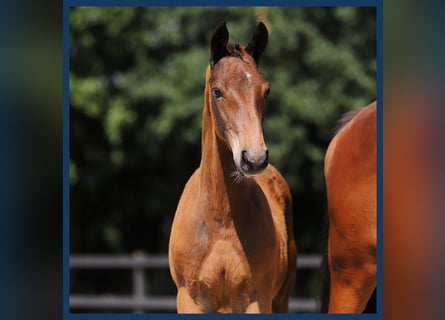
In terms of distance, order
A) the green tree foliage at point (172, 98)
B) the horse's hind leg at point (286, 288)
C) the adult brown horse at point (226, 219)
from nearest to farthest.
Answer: the adult brown horse at point (226, 219), the horse's hind leg at point (286, 288), the green tree foliage at point (172, 98)

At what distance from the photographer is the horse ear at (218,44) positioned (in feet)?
10.7

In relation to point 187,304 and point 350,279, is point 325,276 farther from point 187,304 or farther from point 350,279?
point 187,304

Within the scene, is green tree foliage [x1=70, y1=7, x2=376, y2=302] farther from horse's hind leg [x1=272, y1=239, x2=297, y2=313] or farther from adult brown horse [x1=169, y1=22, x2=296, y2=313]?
adult brown horse [x1=169, y1=22, x2=296, y2=313]

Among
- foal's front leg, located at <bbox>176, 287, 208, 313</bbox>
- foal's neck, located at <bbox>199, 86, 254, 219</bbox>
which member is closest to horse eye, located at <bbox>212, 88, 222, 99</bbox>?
foal's neck, located at <bbox>199, 86, 254, 219</bbox>

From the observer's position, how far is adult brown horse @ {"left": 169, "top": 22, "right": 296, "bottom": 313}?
3219 millimetres

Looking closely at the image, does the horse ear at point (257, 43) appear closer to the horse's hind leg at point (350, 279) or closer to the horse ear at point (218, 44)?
the horse ear at point (218, 44)

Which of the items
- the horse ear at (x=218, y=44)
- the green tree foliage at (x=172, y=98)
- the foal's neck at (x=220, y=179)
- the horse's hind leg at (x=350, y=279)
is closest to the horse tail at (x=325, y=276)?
the horse's hind leg at (x=350, y=279)

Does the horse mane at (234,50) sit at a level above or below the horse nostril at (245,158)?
above

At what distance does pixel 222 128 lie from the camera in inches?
128
